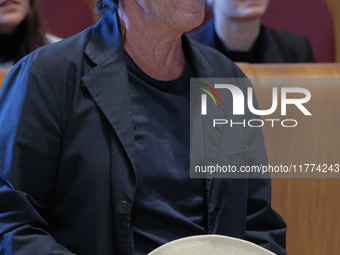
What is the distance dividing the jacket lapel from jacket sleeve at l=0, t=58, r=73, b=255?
0.23 feet

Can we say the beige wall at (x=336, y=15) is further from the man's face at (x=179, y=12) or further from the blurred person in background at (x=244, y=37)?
the man's face at (x=179, y=12)

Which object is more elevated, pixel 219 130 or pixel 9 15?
pixel 9 15

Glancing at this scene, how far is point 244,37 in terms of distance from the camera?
5.74 ft

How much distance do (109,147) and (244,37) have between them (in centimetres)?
103

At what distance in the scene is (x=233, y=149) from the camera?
0.93 m

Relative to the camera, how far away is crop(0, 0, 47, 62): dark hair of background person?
4.99 ft

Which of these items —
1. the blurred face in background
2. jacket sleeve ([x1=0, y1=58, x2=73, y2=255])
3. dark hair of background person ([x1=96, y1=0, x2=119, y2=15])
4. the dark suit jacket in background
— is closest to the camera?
jacket sleeve ([x1=0, y1=58, x2=73, y2=255])

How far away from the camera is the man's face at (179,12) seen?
0.84m

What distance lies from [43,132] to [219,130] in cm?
30

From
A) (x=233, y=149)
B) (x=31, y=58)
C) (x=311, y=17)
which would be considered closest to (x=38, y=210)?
(x=31, y=58)

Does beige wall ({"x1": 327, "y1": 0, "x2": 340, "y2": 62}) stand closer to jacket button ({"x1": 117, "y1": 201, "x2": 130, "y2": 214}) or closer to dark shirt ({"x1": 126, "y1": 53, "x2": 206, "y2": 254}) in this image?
dark shirt ({"x1": 126, "y1": 53, "x2": 206, "y2": 254})

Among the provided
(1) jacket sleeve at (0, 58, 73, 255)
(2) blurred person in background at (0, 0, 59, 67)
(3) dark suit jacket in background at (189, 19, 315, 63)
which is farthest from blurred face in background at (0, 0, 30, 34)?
(1) jacket sleeve at (0, 58, 73, 255)

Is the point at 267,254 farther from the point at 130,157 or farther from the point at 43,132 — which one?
the point at 43,132

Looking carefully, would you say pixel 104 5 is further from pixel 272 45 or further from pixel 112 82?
pixel 272 45
